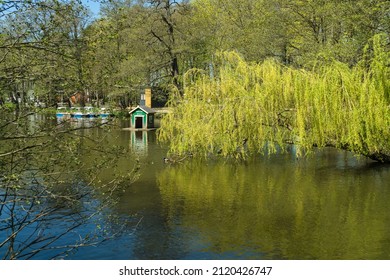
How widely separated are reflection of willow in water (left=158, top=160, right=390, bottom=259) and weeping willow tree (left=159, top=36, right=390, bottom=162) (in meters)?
1.22

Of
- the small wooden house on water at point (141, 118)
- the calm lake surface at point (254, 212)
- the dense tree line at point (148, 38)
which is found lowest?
the calm lake surface at point (254, 212)

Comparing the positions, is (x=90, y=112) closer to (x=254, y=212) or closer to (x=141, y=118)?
(x=254, y=212)

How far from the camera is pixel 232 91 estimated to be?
18047mm

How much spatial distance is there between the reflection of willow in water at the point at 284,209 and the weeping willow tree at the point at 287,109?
1223 millimetres

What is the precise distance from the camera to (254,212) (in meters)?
12.0

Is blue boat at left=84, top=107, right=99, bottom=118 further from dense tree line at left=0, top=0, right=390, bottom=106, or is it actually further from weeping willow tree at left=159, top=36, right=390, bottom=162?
weeping willow tree at left=159, top=36, right=390, bottom=162

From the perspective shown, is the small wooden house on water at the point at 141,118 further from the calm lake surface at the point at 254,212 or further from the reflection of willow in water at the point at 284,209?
the reflection of willow in water at the point at 284,209

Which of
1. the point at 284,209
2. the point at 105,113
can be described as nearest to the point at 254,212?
the point at 284,209

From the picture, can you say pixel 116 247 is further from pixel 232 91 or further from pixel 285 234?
pixel 232 91

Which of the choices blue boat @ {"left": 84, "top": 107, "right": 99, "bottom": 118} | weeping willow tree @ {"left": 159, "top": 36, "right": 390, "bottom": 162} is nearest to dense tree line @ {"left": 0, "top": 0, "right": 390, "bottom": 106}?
blue boat @ {"left": 84, "top": 107, "right": 99, "bottom": 118}

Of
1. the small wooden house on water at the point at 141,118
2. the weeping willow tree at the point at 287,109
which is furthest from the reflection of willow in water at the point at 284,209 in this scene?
the small wooden house on water at the point at 141,118

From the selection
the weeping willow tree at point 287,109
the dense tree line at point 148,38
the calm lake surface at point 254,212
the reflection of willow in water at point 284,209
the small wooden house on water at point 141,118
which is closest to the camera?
the dense tree line at point 148,38

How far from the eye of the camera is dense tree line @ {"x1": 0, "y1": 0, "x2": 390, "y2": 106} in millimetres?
5832

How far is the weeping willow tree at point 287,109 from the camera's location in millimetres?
16250
